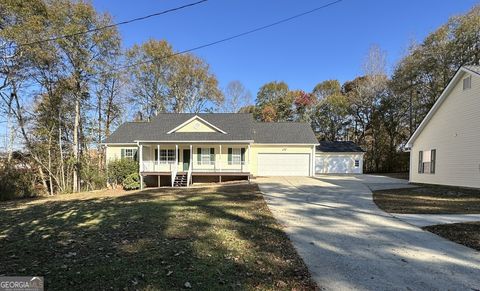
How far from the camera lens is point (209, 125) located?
23.1 m

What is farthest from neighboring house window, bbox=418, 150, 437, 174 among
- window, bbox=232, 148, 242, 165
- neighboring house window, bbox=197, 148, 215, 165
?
neighboring house window, bbox=197, 148, 215, 165

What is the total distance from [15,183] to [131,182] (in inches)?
300

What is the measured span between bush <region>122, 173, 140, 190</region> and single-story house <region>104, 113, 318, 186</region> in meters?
0.47

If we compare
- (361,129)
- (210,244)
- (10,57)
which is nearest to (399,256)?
(210,244)

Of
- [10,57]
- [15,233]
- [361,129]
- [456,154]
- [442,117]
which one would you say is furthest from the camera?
[361,129]

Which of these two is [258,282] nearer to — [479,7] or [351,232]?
[351,232]

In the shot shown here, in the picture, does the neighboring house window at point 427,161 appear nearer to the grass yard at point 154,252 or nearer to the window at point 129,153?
the grass yard at point 154,252

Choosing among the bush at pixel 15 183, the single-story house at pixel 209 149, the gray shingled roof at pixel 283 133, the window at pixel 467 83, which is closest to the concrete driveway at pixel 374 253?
the window at pixel 467 83

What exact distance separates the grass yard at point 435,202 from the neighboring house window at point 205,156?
42.7 ft

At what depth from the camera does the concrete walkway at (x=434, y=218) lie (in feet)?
25.9

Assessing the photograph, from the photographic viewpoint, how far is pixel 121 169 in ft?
73.5

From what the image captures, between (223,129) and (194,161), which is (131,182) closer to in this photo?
(194,161)

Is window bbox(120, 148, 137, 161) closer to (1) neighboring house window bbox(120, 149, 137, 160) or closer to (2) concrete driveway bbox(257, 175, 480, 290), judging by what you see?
(1) neighboring house window bbox(120, 149, 137, 160)

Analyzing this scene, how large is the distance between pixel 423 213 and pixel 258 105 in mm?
36236
